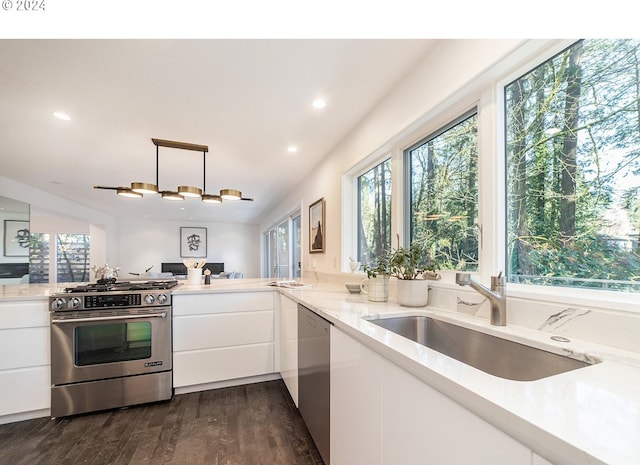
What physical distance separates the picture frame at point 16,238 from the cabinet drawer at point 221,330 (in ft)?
12.8

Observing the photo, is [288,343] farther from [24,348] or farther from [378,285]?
[24,348]

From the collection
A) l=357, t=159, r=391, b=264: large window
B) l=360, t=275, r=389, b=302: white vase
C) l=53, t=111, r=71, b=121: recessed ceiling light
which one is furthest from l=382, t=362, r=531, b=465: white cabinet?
l=53, t=111, r=71, b=121: recessed ceiling light

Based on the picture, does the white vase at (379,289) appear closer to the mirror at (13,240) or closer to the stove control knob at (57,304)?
the stove control knob at (57,304)

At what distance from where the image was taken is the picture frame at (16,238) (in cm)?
410

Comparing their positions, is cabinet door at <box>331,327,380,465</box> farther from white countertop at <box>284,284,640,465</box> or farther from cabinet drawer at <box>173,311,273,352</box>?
cabinet drawer at <box>173,311,273,352</box>

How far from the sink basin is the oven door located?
1.81 m

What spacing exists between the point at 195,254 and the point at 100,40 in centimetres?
799

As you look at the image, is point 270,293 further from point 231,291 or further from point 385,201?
point 385,201

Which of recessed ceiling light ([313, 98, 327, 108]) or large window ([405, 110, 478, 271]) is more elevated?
recessed ceiling light ([313, 98, 327, 108])

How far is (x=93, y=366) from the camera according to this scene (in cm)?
206

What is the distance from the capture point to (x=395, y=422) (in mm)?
834

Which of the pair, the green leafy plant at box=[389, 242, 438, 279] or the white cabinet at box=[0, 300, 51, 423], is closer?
the green leafy plant at box=[389, 242, 438, 279]

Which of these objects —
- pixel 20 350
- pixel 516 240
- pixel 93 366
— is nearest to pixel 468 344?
pixel 516 240

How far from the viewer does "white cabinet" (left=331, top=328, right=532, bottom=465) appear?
0.56 meters
